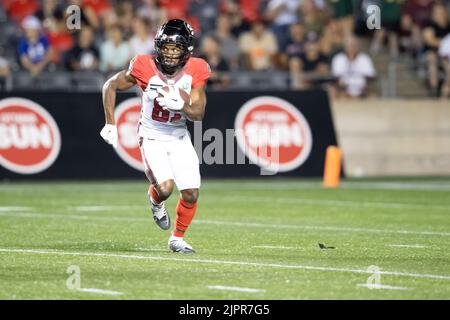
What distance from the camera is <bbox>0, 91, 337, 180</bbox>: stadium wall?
753 inches

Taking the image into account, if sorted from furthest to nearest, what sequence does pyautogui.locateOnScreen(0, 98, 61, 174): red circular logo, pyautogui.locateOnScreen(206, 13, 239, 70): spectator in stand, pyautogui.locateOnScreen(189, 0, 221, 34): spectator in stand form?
1. pyautogui.locateOnScreen(189, 0, 221, 34): spectator in stand
2. pyautogui.locateOnScreen(206, 13, 239, 70): spectator in stand
3. pyautogui.locateOnScreen(0, 98, 61, 174): red circular logo

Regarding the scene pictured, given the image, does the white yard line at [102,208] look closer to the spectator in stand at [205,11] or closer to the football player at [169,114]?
the football player at [169,114]

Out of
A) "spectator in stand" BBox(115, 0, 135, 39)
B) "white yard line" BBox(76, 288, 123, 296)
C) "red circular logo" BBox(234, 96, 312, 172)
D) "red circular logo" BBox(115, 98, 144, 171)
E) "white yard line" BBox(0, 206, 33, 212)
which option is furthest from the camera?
"spectator in stand" BBox(115, 0, 135, 39)

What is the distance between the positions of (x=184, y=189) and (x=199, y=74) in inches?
41.2

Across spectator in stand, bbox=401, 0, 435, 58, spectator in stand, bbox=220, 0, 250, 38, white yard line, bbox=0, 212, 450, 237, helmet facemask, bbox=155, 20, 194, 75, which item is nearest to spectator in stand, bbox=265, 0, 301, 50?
spectator in stand, bbox=220, 0, 250, 38

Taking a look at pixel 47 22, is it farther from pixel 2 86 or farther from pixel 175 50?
pixel 175 50

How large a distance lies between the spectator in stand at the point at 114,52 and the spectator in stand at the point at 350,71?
402 centimetres

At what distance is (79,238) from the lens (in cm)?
1173

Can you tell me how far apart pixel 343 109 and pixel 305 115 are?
142 cm

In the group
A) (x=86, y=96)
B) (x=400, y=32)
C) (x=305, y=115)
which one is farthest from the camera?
(x=400, y=32)

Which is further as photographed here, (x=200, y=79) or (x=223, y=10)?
(x=223, y=10)

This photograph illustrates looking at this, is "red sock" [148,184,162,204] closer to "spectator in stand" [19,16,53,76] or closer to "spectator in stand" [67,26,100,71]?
"spectator in stand" [19,16,53,76]

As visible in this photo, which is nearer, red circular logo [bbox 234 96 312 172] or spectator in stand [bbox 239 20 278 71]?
red circular logo [bbox 234 96 312 172]
